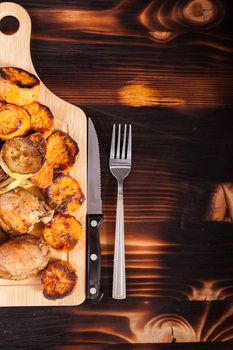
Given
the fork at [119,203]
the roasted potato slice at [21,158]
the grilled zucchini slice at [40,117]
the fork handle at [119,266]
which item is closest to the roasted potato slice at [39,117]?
the grilled zucchini slice at [40,117]

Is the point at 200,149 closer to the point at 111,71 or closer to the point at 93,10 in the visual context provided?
the point at 111,71

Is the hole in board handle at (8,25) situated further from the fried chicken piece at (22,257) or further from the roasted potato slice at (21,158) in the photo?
the fried chicken piece at (22,257)

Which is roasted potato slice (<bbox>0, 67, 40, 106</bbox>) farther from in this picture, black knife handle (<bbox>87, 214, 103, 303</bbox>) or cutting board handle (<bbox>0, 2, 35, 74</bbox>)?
black knife handle (<bbox>87, 214, 103, 303</bbox>)

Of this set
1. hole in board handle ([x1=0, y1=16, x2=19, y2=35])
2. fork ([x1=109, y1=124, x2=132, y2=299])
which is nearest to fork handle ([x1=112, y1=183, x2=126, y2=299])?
fork ([x1=109, y1=124, x2=132, y2=299])

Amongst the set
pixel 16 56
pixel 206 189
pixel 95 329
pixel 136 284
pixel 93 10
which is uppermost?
pixel 93 10

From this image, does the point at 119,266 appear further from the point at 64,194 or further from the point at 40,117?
the point at 40,117

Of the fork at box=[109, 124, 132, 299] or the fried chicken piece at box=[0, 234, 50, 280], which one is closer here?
the fried chicken piece at box=[0, 234, 50, 280]

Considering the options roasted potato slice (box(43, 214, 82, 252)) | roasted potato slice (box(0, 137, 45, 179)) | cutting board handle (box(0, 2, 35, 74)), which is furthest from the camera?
cutting board handle (box(0, 2, 35, 74))

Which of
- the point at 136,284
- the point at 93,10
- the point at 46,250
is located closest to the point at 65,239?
the point at 46,250
